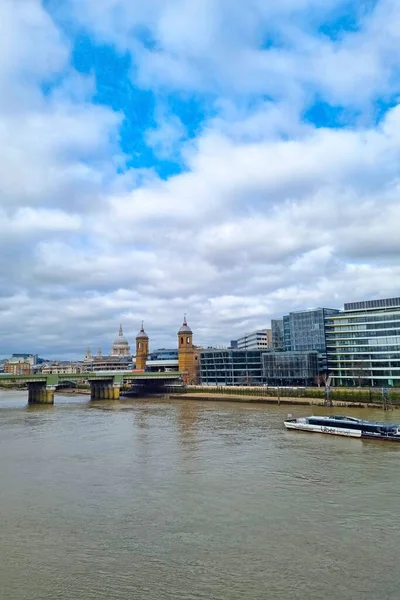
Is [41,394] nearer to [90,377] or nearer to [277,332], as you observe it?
[90,377]

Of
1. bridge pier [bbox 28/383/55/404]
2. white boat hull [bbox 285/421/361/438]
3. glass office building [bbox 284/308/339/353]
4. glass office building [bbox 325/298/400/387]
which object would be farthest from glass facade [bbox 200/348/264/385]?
white boat hull [bbox 285/421/361/438]

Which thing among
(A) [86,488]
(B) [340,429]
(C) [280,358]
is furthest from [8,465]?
(C) [280,358]

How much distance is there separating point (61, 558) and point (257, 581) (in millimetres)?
7771

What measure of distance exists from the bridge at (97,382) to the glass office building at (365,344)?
135 ft

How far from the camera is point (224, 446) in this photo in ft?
145

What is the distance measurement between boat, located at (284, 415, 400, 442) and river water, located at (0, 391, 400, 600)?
88.9 inches

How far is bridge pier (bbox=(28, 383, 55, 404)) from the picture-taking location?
107 metres

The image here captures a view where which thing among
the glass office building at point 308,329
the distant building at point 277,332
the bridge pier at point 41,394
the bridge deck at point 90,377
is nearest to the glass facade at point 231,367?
the glass office building at point 308,329

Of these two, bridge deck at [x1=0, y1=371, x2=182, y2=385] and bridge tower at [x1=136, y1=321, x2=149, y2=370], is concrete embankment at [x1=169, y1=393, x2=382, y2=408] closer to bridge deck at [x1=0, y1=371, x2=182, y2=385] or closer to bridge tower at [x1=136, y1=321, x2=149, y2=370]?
bridge deck at [x1=0, y1=371, x2=182, y2=385]

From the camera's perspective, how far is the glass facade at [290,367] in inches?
4828

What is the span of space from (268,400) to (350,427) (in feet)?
147

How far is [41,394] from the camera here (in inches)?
4267

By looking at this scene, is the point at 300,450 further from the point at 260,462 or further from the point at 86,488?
the point at 86,488

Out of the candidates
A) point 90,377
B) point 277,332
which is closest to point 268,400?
point 90,377
